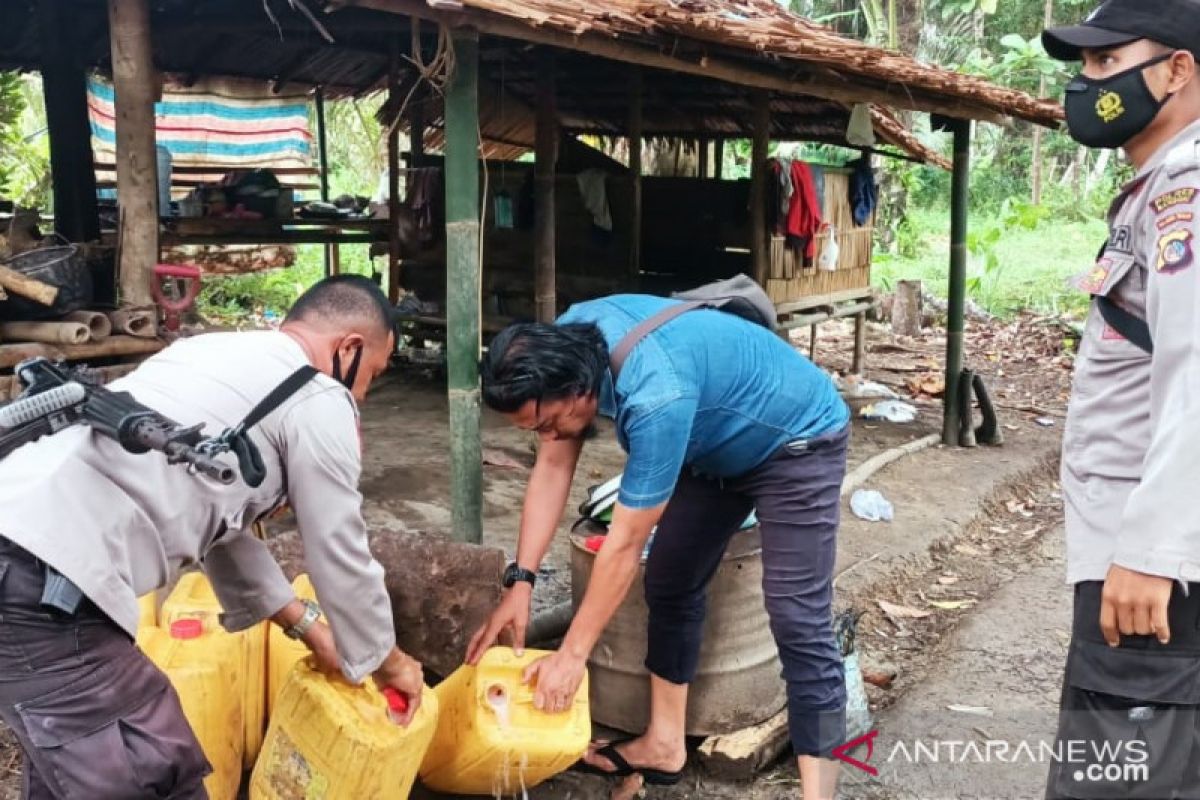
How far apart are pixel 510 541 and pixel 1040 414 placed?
632 centimetres

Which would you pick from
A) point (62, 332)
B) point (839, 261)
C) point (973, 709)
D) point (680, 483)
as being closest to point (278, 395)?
point (680, 483)

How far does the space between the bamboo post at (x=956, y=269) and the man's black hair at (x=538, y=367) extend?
640cm

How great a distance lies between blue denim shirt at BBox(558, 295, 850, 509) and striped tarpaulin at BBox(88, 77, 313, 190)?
10.2 m

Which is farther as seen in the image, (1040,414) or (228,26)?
(1040,414)

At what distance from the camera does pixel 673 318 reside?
9.35 ft

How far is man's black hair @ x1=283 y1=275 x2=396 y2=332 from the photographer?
8.27 ft

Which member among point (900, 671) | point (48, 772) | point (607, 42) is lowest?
point (900, 671)

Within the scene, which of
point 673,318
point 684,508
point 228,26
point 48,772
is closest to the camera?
point 48,772

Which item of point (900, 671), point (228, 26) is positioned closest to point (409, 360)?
point (228, 26)

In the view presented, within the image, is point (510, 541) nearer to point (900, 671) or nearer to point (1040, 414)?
point (900, 671)

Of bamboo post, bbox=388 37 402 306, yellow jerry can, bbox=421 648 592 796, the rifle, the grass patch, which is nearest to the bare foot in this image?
yellow jerry can, bbox=421 648 592 796

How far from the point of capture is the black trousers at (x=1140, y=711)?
6.38ft

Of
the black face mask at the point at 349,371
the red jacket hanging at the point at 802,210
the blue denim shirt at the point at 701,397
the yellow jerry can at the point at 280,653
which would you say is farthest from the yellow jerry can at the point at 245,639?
the red jacket hanging at the point at 802,210

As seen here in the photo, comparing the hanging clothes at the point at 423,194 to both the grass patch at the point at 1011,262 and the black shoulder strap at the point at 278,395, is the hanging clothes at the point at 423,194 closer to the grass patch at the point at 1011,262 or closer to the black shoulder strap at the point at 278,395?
the black shoulder strap at the point at 278,395
